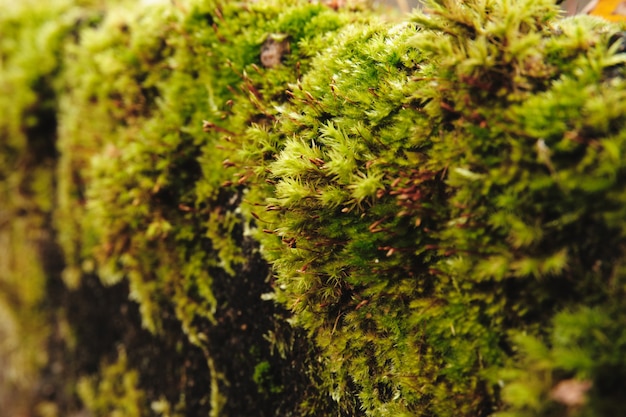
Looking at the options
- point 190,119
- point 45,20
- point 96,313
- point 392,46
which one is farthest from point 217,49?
point 45,20

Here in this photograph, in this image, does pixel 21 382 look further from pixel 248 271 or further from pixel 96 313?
pixel 248 271

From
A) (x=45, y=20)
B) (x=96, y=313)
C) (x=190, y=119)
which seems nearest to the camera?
(x=190, y=119)

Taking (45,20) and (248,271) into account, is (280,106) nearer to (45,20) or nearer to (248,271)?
(248,271)

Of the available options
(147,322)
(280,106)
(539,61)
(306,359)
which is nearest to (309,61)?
(280,106)

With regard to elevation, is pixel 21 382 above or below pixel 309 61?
below

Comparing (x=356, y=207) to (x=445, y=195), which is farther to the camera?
(x=356, y=207)

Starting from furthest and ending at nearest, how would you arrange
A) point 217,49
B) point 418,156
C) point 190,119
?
point 190,119, point 217,49, point 418,156

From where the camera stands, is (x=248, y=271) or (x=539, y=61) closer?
(x=539, y=61)

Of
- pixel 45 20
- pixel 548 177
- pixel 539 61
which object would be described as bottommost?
pixel 45 20
